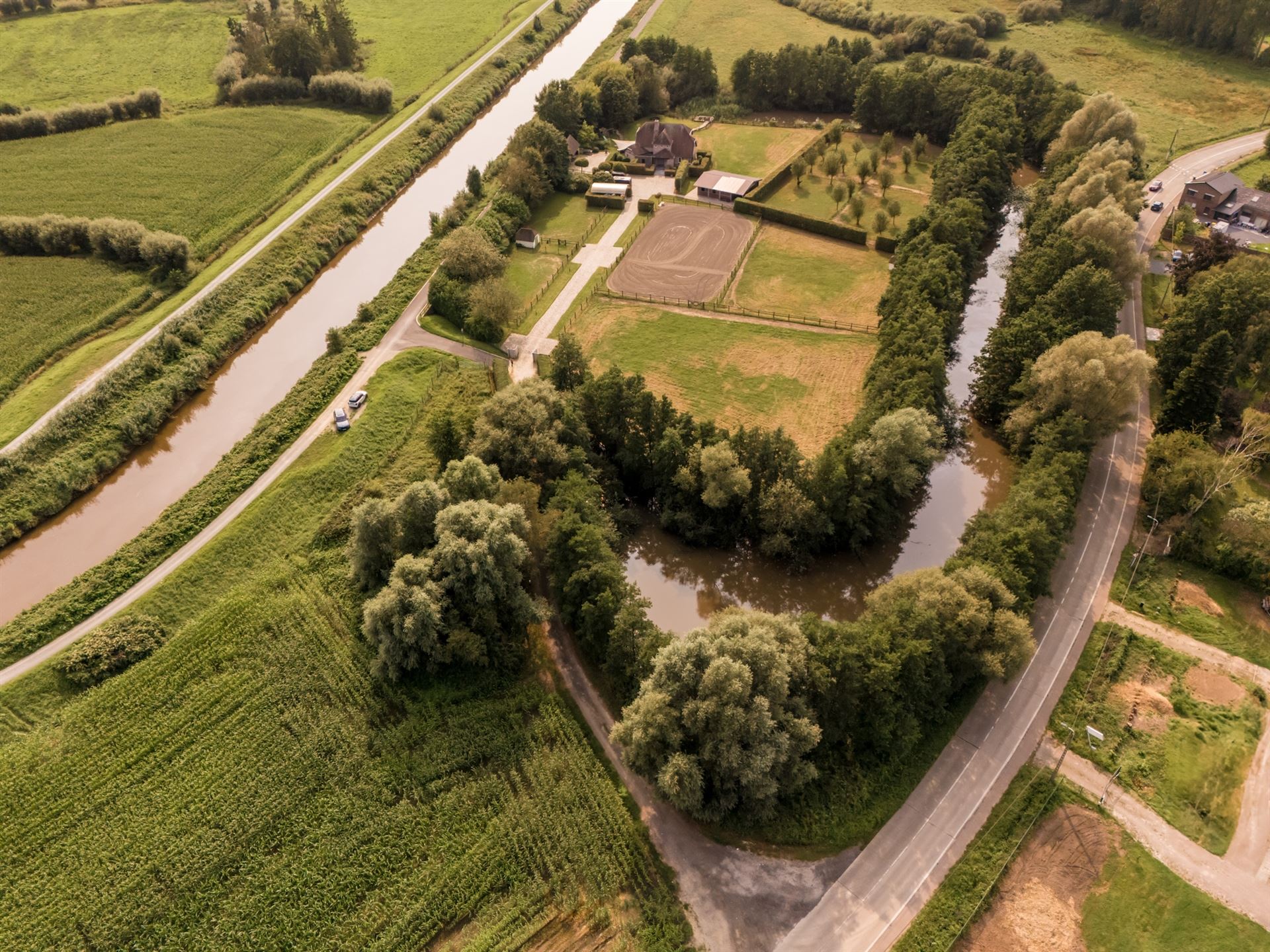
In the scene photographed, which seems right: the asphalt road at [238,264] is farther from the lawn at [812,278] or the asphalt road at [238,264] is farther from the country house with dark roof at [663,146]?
the lawn at [812,278]

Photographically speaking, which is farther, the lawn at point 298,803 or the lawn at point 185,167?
the lawn at point 185,167

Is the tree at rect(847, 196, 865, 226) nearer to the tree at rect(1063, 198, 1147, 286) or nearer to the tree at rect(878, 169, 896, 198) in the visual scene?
the tree at rect(878, 169, 896, 198)

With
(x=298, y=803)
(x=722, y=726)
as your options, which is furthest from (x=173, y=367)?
(x=722, y=726)

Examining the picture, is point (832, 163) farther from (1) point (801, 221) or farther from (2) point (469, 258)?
(2) point (469, 258)

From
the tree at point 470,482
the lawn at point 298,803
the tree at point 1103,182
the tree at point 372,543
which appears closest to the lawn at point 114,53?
the tree at point 372,543

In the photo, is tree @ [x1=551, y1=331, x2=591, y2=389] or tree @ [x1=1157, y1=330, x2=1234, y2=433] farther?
tree @ [x1=551, y1=331, x2=591, y2=389]

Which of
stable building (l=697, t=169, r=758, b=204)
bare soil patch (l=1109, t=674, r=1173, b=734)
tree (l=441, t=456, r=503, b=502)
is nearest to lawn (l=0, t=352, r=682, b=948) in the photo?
tree (l=441, t=456, r=503, b=502)
